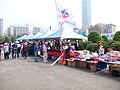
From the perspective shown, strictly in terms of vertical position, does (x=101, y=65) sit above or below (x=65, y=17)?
below

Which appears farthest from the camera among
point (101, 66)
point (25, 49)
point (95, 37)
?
point (95, 37)

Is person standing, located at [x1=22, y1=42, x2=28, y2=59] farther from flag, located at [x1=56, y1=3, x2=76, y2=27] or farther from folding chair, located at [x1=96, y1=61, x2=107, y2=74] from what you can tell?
folding chair, located at [x1=96, y1=61, x2=107, y2=74]

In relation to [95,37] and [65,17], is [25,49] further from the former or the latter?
[95,37]

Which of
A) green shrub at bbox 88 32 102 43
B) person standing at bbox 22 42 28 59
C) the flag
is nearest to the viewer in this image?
the flag

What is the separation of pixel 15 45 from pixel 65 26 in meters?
5.87

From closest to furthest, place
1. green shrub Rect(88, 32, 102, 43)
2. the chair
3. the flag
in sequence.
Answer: the chair < the flag < green shrub Rect(88, 32, 102, 43)

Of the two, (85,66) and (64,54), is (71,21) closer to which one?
(64,54)

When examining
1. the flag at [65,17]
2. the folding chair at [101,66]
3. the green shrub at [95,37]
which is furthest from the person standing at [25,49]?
the green shrub at [95,37]

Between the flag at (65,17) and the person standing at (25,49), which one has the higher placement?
the flag at (65,17)

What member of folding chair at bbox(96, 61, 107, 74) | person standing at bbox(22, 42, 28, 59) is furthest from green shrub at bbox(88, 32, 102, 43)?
folding chair at bbox(96, 61, 107, 74)

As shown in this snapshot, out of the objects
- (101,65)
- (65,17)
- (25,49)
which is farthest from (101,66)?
(25,49)

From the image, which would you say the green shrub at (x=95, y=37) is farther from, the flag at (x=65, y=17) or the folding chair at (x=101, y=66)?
the folding chair at (x=101, y=66)

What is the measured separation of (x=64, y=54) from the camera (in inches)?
566

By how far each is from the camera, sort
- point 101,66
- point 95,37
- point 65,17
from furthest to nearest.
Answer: point 95,37, point 65,17, point 101,66
